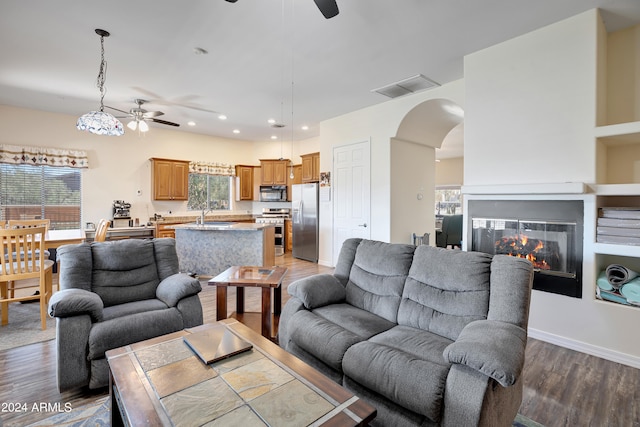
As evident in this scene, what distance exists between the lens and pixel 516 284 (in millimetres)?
1790

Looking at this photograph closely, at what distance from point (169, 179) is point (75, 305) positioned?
5440 mm

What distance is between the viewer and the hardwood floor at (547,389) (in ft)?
6.23

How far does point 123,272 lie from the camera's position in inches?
107

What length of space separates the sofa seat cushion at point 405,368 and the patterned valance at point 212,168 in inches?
264

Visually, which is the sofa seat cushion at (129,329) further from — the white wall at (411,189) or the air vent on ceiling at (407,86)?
the air vent on ceiling at (407,86)

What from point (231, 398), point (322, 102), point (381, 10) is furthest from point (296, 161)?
point (231, 398)

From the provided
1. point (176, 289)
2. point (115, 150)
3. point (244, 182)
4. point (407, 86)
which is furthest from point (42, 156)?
point (407, 86)

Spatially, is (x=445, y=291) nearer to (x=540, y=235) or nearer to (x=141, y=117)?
(x=540, y=235)

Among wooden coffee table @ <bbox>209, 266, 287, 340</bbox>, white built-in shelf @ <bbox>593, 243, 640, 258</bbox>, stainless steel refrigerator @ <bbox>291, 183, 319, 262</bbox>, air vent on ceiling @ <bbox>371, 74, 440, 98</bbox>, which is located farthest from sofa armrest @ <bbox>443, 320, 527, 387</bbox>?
stainless steel refrigerator @ <bbox>291, 183, 319, 262</bbox>

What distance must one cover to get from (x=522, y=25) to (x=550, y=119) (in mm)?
954

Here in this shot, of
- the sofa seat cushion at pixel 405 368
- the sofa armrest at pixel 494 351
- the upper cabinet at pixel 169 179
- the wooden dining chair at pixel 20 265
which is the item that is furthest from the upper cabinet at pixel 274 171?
the sofa armrest at pixel 494 351

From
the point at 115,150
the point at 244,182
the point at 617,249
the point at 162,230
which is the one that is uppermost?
the point at 115,150

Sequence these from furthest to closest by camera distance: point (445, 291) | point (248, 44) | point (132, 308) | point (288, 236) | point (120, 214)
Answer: point (288, 236), point (120, 214), point (248, 44), point (132, 308), point (445, 291)

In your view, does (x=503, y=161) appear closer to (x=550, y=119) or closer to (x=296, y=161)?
(x=550, y=119)
